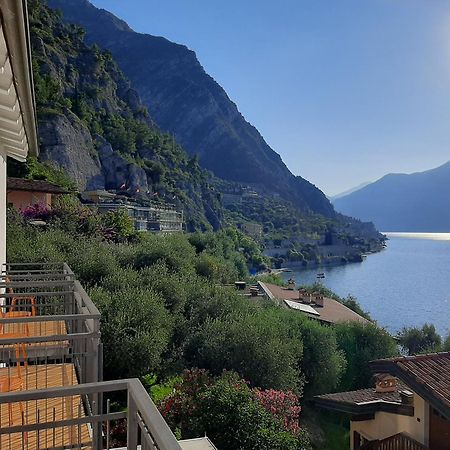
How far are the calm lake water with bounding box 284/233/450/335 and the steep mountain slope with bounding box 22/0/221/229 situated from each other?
Answer: 94.9ft

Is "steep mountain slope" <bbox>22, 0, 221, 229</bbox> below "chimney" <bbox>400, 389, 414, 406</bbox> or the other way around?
the other way around

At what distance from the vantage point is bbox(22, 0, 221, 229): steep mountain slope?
48125mm

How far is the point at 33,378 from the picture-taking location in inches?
171

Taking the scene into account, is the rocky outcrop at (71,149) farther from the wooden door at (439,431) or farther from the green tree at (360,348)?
the wooden door at (439,431)

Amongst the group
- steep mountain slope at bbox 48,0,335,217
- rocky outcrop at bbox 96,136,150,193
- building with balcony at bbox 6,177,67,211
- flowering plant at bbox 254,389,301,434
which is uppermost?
steep mountain slope at bbox 48,0,335,217

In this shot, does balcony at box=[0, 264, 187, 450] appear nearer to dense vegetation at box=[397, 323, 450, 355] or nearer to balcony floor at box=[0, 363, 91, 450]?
balcony floor at box=[0, 363, 91, 450]

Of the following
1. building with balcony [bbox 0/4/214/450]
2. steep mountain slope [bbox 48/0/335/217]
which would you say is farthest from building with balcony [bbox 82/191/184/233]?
steep mountain slope [bbox 48/0/335/217]

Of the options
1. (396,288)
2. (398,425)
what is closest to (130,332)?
(398,425)

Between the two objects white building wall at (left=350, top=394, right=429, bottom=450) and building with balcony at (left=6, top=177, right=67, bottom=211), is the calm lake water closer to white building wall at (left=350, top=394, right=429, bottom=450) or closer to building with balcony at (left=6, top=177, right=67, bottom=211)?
building with balcony at (left=6, top=177, right=67, bottom=211)

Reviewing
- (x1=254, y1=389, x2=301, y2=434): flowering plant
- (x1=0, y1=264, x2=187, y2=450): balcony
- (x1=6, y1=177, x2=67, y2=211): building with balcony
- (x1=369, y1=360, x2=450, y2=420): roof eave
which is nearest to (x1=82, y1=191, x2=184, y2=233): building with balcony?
(x1=6, y1=177, x2=67, y2=211): building with balcony

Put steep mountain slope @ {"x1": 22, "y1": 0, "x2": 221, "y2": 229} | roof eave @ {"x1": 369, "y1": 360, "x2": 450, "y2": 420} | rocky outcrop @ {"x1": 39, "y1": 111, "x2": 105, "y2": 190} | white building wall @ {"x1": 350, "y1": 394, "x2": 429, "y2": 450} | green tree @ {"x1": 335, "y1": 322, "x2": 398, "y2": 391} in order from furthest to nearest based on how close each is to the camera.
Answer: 1. steep mountain slope @ {"x1": 22, "y1": 0, "x2": 221, "y2": 229}
2. rocky outcrop @ {"x1": 39, "y1": 111, "x2": 105, "y2": 190}
3. green tree @ {"x1": 335, "y1": 322, "x2": 398, "y2": 391}
4. white building wall @ {"x1": 350, "y1": 394, "x2": 429, "y2": 450}
5. roof eave @ {"x1": 369, "y1": 360, "x2": 450, "y2": 420}

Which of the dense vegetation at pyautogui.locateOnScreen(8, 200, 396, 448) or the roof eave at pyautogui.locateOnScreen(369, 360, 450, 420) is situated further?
A: the dense vegetation at pyautogui.locateOnScreen(8, 200, 396, 448)

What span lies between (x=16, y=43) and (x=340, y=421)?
52.9 ft

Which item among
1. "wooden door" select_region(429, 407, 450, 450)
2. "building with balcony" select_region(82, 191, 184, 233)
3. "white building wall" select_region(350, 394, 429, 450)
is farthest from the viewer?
"building with balcony" select_region(82, 191, 184, 233)
